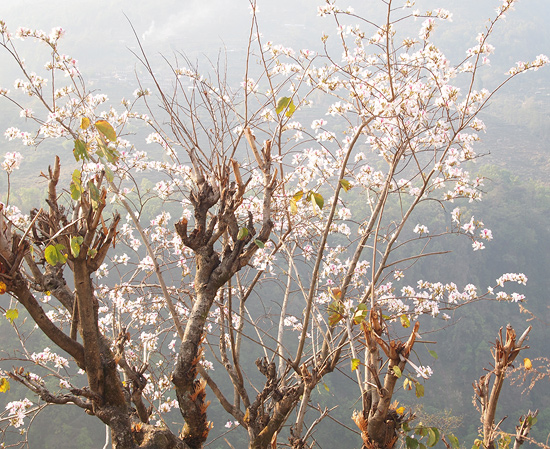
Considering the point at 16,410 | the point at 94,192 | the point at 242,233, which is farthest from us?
the point at 16,410

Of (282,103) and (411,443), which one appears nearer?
(411,443)

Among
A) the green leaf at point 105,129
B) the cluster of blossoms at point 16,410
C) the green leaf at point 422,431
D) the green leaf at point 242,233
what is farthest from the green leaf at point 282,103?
the cluster of blossoms at point 16,410

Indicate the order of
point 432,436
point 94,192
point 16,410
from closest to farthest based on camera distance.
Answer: point 94,192, point 432,436, point 16,410

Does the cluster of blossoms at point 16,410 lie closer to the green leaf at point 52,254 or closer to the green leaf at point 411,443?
the green leaf at point 52,254

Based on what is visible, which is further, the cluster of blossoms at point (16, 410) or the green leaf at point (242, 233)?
the cluster of blossoms at point (16, 410)

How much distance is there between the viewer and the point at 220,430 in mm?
13625

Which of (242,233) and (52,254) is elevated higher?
(242,233)

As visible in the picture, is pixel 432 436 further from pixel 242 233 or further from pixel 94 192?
pixel 94 192

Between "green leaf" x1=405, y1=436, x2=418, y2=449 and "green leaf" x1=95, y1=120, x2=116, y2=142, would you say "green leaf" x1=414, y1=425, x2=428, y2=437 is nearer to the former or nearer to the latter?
"green leaf" x1=405, y1=436, x2=418, y2=449

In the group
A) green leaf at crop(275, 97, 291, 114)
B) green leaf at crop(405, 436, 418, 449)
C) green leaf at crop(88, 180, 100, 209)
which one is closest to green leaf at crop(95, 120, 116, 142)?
green leaf at crop(88, 180, 100, 209)

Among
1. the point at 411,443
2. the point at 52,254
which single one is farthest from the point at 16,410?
the point at 411,443

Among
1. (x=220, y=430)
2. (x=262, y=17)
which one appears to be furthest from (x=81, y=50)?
(x=220, y=430)

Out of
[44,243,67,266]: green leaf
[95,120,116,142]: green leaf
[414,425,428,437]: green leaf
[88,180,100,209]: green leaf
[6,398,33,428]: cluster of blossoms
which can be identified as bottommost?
[414,425,428,437]: green leaf

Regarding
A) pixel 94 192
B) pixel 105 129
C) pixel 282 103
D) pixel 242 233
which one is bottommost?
pixel 94 192
